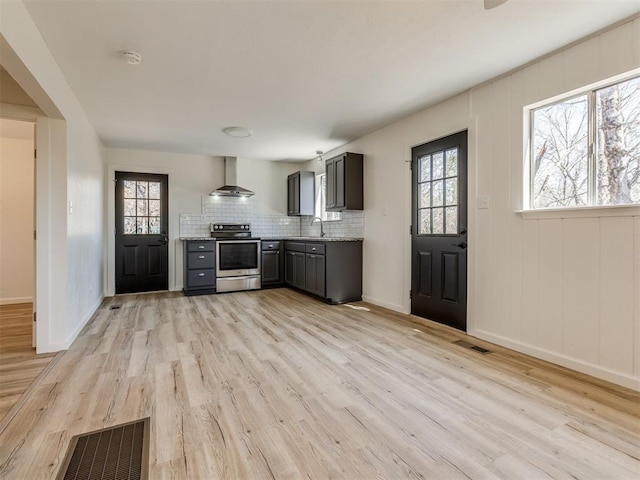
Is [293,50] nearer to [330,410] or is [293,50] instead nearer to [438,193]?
[438,193]

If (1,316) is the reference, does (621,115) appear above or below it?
above

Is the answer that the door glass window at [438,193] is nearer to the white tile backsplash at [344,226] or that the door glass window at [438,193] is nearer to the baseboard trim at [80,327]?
the white tile backsplash at [344,226]

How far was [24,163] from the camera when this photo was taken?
15.2 feet

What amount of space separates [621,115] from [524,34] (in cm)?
86

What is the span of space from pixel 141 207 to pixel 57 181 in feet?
9.34

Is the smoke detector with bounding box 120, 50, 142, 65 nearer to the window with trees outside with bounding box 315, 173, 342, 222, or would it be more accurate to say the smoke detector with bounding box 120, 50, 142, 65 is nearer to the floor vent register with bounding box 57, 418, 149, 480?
the floor vent register with bounding box 57, 418, 149, 480

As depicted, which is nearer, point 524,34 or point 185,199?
point 524,34

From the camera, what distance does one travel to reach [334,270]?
179 inches

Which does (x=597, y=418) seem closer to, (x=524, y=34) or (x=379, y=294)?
(x=524, y=34)

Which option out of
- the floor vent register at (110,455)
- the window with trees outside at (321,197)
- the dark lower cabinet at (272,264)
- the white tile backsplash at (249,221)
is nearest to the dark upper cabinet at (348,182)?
the white tile backsplash at (249,221)

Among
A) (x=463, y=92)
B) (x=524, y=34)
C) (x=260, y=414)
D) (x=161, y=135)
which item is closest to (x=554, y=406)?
(x=260, y=414)

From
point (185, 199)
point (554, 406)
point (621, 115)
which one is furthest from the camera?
point (185, 199)

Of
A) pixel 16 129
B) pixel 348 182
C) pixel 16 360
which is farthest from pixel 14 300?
pixel 348 182

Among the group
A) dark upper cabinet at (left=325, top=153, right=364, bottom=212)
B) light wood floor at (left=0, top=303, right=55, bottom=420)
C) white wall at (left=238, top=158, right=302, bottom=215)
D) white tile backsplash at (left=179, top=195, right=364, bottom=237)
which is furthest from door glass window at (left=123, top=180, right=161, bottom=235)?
dark upper cabinet at (left=325, top=153, right=364, bottom=212)
